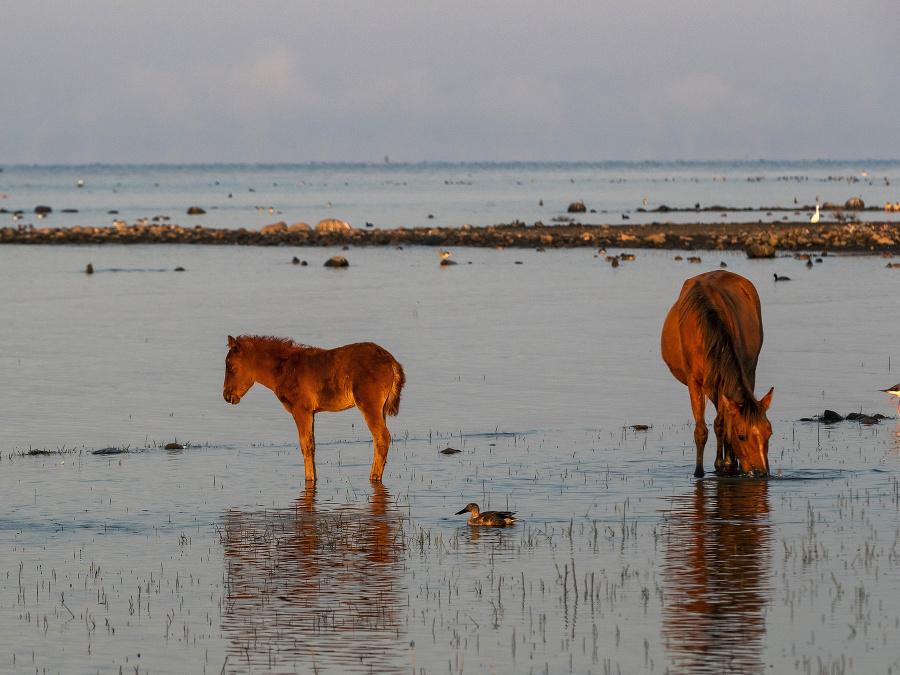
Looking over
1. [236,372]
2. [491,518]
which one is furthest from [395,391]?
[491,518]

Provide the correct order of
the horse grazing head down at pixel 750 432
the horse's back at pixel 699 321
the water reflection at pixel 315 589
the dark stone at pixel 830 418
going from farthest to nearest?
the dark stone at pixel 830 418 → the horse's back at pixel 699 321 → the horse grazing head down at pixel 750 432 → the water reflection at pixel 315 589

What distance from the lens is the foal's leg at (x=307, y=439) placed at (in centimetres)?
1495

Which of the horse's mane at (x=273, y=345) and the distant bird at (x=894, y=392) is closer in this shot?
the horse's mane at (x=273, y=345)

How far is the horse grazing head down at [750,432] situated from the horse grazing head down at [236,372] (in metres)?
5.56

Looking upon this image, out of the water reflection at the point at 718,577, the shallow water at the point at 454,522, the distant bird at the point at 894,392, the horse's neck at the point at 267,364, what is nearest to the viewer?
the water reflection at the point at 718,577

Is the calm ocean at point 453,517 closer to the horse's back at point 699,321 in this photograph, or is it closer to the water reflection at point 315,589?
the water reflection at point 315,589

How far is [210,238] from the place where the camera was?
233ft

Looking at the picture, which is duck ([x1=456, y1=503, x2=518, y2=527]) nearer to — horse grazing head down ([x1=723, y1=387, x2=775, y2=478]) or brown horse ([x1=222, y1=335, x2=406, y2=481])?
brown horse ([x1=222, y1=335, x2=406, y2=481])

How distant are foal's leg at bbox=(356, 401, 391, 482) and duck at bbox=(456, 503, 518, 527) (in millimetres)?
2256

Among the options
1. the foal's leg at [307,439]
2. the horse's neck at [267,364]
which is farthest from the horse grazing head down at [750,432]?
the horse's neck at [267,364]

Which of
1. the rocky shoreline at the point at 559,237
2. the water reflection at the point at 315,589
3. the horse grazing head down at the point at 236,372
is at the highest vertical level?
the rocky shoreline at the point at 559,237

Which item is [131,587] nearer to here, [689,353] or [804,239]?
[689,353]

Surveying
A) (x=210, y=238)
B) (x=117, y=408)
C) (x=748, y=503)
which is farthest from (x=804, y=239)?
(x=748, y=503)

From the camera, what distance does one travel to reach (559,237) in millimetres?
65062
